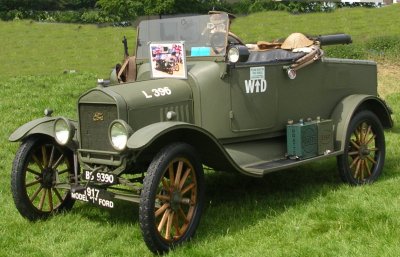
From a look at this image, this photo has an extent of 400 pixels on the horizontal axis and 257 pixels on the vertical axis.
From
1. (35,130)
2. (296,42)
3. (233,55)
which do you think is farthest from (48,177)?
(296,42)

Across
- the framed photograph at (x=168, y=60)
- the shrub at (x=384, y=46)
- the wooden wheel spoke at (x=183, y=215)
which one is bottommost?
the wooden wheel spoke at (x=183, y=215)

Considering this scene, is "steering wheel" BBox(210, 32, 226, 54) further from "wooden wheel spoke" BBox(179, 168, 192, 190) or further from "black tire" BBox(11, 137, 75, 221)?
"black tire" BBox(11, 137, 75, 221)

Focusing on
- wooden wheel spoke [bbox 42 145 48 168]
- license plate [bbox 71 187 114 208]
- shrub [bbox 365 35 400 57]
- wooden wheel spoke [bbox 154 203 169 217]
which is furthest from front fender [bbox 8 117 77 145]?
shrub [bbox 365 35 400 57]

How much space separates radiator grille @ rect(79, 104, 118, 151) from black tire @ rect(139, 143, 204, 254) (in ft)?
2.04

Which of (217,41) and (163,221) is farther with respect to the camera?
(217,41)

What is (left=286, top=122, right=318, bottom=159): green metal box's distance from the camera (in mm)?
6355

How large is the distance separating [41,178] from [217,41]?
7.37 ft

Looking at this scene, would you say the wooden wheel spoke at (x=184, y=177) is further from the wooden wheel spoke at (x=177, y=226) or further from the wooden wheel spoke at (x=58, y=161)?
the wooden wheel spoke at (x=58, y=161)

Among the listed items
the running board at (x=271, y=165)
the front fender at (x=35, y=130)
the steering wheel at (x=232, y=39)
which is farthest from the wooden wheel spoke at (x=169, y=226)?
the steering wheel at (x=232, y=39)

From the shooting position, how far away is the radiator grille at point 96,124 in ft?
17.2

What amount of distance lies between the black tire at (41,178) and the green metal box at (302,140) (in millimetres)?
2336

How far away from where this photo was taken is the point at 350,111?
22.5 ft

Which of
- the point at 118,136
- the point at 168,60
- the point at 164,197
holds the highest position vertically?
the point at 168,60

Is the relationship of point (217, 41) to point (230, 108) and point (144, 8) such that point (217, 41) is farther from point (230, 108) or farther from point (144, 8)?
point (144, 8)
